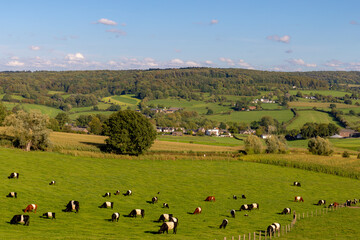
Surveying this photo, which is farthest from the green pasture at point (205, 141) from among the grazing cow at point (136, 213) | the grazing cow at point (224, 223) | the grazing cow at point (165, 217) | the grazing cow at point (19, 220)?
the grazing cow at point (19, 220)

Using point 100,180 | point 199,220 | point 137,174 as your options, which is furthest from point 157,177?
point 199,220

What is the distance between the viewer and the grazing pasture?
3503 cm

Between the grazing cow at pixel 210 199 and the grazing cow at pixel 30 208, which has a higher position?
the grazing cow at pixel 30 208

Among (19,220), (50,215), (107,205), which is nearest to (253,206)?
(107,205)

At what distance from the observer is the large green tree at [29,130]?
83938 millimetres

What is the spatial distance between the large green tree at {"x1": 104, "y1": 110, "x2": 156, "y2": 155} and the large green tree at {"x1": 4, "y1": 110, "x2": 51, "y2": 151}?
47.2 feet

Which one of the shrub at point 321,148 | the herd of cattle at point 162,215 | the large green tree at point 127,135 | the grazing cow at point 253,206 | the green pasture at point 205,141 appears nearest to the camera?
the herd of cattle at point 162,215

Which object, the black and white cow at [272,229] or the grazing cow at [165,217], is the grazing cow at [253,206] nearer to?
the black and white cow at [272,229]

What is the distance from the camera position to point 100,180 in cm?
6222

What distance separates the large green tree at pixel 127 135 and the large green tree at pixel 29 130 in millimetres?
14382

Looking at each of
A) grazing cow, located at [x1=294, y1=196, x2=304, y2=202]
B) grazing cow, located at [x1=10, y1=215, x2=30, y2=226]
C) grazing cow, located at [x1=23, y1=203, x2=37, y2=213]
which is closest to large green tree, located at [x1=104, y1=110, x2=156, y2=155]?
grazing cow, located at [x1=294, y1=196, x2=304, y2=202]

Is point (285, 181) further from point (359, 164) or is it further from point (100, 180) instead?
point (100, 180)

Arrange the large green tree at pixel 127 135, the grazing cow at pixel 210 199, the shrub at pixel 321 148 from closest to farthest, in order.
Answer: the grazing cow at pixel 210 199 → the large green tree at pixel 127 135 → the shrub at pixel 321 148

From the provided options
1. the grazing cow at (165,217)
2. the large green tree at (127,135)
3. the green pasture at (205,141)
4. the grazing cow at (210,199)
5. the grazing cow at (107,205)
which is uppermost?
the large green tree at (127,135)
